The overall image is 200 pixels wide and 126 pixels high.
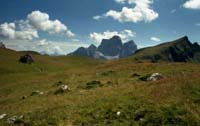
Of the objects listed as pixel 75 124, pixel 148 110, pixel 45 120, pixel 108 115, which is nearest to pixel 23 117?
pixel 45 120

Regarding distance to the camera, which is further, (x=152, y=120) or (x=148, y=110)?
(x=148, y=110)

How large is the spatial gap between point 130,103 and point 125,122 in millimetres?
3389

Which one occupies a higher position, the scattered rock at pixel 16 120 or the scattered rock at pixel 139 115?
the scattered rock at pixel 139 115

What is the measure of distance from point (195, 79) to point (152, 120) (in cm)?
869

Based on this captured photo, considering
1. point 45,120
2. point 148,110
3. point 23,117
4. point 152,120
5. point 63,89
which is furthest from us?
point 63,89

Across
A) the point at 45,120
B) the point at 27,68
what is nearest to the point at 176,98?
the point at 45,120

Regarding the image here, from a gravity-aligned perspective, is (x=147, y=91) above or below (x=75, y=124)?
above

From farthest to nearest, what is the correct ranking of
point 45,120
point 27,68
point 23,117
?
point 27,68, point 23,117, point 45,120

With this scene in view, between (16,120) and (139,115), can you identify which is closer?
(139,115)

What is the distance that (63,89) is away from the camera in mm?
36156

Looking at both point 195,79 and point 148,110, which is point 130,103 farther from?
point 195,79

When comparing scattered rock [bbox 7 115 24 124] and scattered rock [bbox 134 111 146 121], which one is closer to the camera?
scattered rock [bbox 134 111 146 121]

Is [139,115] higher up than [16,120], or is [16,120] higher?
[139,115]

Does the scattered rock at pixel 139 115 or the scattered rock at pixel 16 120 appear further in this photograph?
the scattered rock at pixel 16 120
